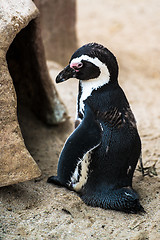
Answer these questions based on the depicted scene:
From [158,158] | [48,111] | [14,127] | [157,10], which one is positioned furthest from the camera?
[157,10]

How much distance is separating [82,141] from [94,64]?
43cm

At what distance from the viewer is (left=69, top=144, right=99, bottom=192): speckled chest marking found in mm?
1979

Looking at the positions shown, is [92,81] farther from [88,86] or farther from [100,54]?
[100,54]

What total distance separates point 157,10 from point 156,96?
2601 mm

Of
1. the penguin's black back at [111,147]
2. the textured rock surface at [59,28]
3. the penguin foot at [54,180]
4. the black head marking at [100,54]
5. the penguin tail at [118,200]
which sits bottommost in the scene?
the penguin tail at [118,200]

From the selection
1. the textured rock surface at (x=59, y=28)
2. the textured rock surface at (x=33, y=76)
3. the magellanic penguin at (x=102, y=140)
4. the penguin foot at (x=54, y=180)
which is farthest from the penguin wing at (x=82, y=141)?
the textured rock surface at (x=59, y=28)

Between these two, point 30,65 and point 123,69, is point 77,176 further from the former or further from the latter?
point 123,69

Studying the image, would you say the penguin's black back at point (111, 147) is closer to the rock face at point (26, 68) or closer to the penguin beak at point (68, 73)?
the penguin beak at point (68, 73)

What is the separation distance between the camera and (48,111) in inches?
115

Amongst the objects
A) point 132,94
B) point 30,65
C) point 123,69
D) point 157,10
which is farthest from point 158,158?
point 157,10

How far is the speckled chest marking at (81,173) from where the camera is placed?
6.49 ft

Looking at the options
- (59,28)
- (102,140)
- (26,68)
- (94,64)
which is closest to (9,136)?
(102,140)

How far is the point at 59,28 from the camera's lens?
14.7ft

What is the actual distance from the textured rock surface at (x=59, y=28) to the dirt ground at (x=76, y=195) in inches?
23.0
